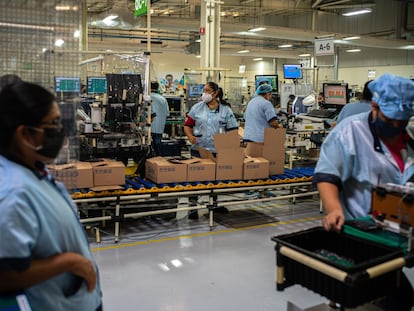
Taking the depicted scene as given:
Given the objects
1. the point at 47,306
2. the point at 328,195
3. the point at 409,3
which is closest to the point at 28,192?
the point at 47,306

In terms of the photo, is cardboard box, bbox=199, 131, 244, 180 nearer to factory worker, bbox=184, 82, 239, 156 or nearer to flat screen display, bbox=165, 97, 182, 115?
factory worker, bbox=184, 82, 239, 156

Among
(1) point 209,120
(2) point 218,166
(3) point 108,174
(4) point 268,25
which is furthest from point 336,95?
(4) point 268,25

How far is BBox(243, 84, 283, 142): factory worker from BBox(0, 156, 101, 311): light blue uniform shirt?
15.2 feet

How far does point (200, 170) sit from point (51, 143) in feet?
11.6

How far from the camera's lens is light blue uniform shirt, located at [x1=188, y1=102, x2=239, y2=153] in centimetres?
514

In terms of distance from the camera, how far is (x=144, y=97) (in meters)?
5.43

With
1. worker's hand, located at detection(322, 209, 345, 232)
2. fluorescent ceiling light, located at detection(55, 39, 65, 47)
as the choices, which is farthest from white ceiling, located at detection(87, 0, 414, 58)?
worker's hand, located at detection(322, 209, 345, 232)

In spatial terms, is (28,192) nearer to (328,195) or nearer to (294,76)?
(328,195)

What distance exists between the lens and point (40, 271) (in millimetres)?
1255

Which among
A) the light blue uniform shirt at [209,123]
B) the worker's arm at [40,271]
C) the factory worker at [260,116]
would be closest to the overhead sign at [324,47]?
the factory worker at [260,116]

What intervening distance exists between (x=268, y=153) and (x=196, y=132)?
903 mm

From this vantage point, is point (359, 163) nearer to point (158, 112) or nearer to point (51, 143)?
point (51, 143)

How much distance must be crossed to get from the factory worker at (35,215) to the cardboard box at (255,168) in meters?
3.72

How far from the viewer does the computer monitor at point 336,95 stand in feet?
21.4
